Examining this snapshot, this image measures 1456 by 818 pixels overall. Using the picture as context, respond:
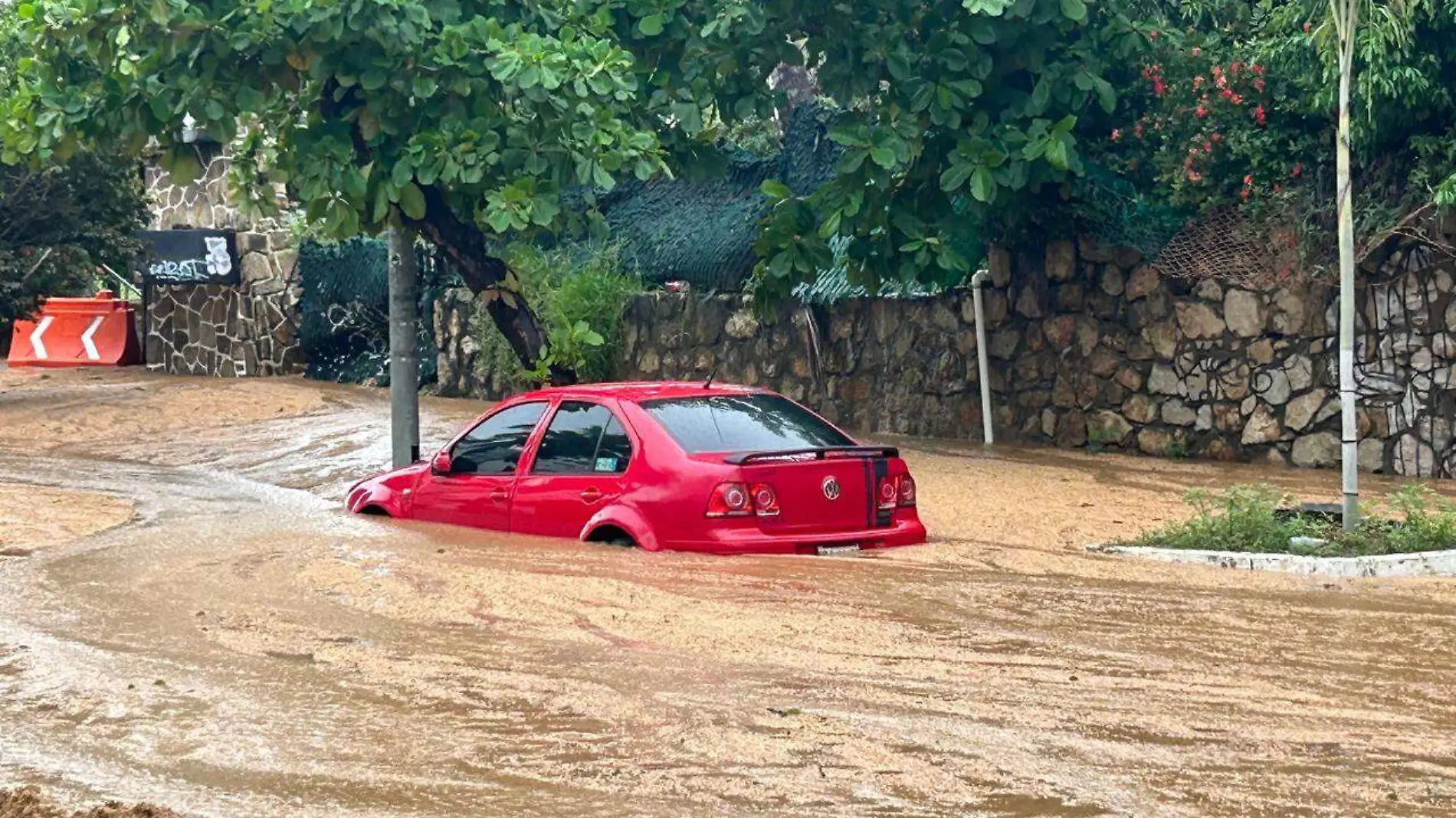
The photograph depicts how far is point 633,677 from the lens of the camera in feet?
24.0

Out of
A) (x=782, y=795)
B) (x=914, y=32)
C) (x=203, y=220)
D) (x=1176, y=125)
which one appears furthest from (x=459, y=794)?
(x=203, y=220)

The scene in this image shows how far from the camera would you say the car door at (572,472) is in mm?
10430

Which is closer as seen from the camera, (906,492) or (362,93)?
(906,492)

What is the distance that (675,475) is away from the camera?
10.0 meters

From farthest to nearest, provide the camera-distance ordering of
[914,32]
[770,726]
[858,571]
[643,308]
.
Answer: [643,308], [914,32], [858,571], [770,726]

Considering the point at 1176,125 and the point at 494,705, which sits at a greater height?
the point at 1176,125

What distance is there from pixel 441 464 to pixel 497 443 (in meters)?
0.52

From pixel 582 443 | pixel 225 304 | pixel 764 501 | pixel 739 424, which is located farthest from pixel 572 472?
pixel 225 304

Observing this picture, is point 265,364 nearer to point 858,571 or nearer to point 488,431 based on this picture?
point 488,431

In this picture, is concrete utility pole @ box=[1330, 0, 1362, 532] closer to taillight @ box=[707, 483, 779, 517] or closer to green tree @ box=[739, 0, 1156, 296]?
taillight @ box=[707, 483, 779, 517]

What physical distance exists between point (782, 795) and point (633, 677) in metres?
1.67

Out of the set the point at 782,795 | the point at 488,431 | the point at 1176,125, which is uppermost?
the point at 1176,125

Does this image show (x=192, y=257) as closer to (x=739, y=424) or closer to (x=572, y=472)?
(x=572, y=472)

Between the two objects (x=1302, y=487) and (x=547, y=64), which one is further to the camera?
(x=1302, y=487)
